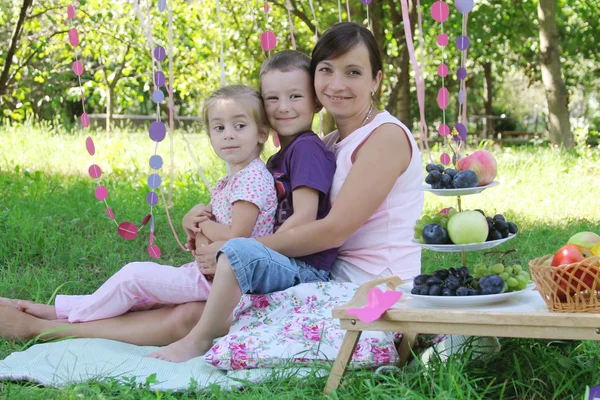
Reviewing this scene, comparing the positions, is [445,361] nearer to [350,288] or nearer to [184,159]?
[350,288]

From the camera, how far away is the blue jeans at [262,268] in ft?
8.07

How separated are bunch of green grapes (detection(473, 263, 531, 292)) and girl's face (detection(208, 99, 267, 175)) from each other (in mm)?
1055

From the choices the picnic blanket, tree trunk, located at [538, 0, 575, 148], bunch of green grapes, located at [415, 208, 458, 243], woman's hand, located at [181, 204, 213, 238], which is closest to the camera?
bunch of green grapes, located at [415, 208, 458, 243]

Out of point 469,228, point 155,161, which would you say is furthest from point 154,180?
point 469,228

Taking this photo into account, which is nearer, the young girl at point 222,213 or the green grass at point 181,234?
the green grass at point 181,234

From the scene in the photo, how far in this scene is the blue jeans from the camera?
246 cm

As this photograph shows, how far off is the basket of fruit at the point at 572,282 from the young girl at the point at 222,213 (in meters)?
1.12

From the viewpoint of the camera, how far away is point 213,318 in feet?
8.35

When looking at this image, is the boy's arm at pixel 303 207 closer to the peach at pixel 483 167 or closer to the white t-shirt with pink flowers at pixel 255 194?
the white t-shirt with pink flowers at pixel 255 194

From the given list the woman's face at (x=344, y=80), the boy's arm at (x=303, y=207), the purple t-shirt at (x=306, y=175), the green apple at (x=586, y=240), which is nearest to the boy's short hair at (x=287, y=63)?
the woman's face at (x=344, y=80)

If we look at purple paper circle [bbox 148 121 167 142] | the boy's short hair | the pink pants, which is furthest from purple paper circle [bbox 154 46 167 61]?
the pink pants

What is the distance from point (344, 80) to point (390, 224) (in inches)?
21.5

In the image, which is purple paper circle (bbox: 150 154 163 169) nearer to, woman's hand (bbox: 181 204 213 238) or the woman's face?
woman's hand (bbox: 181 204 213 238)

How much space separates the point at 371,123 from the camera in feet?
9.00
